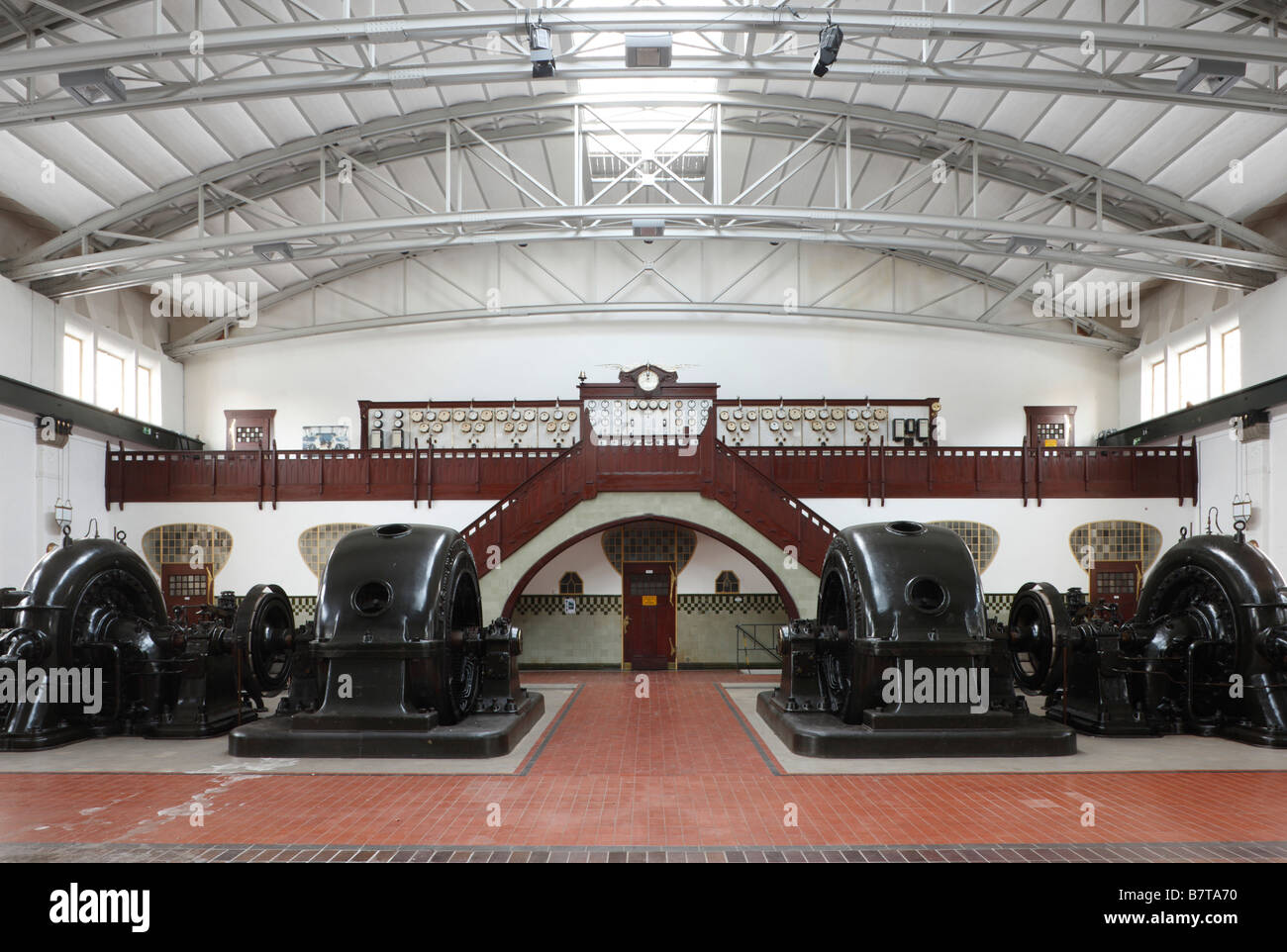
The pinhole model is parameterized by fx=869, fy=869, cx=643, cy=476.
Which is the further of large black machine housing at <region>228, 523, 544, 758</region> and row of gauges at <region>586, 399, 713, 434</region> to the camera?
row of gauges at <region>586, 399, 713, 434</region>

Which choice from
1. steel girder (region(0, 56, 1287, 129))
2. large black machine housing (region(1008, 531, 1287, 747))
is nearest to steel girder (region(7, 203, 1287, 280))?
steel girder (region(0, 56, 1287, 129))

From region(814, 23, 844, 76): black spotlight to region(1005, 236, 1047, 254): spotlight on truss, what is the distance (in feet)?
24.7

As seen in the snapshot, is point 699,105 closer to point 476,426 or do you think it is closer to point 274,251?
point 274,251

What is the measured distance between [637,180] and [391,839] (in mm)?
16720

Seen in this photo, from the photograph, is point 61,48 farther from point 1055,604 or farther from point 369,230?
point 1055,604

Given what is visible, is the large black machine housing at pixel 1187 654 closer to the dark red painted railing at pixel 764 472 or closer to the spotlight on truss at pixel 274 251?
the dark red painted railing at pixel 764 472

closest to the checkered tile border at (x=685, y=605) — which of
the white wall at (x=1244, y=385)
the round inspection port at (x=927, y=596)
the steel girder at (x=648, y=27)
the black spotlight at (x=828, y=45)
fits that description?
the white wall at (x=1244, y=385)

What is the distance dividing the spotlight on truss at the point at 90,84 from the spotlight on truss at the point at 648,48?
6.81 m

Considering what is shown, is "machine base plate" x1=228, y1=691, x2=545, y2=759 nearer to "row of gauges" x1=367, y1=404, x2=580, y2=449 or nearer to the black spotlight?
the black spotlight

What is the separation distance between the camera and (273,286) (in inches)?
896

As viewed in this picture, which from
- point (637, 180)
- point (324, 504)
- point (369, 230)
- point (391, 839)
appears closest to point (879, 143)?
point (637, 180)

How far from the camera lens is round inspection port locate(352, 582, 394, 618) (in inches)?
393

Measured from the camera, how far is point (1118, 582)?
62.7 feet

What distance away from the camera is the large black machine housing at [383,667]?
9.60 m
